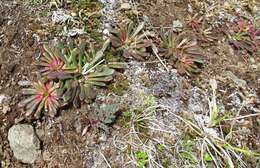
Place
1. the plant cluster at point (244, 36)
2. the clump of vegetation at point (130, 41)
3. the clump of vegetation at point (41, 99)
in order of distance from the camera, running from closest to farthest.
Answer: the clump of vegetation at point (41, 99) → the clump of vegetation at point (130, 41) → the plant cluster at point (244, 36)

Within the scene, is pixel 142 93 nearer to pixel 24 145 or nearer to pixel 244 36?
pixel 24 145

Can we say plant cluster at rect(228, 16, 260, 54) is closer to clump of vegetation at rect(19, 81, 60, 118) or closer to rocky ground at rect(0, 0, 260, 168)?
rocky ground at rect(0, 0, 260, 168)

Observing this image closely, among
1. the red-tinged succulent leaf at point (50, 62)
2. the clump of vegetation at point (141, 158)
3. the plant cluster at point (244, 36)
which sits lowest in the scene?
the clump of vegetation at point (141, 158)

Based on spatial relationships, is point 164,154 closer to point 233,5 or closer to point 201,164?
point 201,164

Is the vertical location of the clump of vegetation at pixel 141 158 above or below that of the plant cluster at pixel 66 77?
below

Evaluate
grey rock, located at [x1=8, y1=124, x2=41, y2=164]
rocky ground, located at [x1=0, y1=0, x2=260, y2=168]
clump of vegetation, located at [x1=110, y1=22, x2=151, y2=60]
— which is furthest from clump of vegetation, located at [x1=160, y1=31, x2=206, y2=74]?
grey rock, located at [x1=8, y1=124, x2=41, y2=164]

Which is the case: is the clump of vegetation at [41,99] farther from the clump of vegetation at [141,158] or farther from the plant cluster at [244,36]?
the plant cluster at [244,36]


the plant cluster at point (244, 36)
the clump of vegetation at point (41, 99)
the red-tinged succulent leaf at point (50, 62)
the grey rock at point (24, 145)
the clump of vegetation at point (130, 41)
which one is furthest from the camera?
the plant cluster at point (244, 36)

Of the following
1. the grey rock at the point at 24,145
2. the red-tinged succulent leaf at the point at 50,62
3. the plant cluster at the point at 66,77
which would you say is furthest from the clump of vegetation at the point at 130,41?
the grey rock at the point at 24,145

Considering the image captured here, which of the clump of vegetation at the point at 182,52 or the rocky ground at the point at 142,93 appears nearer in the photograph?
the rocky ground at the point at 142,93
